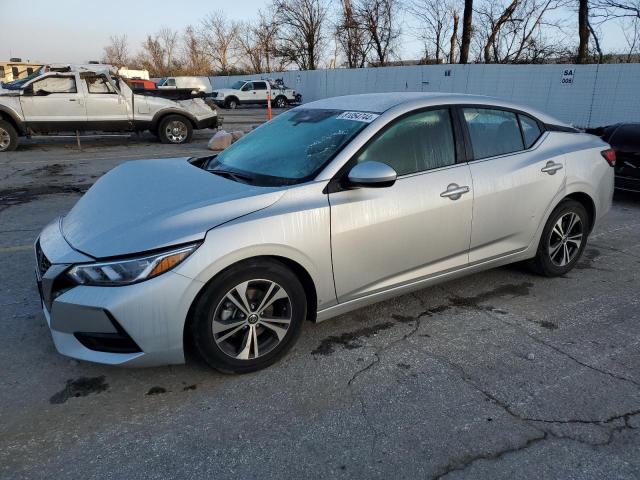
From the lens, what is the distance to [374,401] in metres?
2.77

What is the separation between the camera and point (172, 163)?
3967mm

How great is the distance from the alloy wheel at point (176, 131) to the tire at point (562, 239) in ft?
37.4

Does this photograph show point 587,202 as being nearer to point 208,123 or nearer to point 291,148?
point 291,148

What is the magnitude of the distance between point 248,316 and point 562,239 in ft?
9.95

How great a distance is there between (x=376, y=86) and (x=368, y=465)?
25831 millimetres

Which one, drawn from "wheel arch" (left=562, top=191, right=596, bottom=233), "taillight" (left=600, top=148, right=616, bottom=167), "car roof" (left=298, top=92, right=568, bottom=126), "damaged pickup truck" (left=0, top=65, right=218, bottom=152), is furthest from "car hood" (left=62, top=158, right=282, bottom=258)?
"damaged pickup truck" (left=0, top=65, right=218, bottom=152)

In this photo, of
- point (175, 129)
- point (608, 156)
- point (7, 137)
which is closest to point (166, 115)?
point (175, 129)

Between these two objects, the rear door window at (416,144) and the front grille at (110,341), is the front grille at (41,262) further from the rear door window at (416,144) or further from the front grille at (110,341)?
the rear door window at (416,144)

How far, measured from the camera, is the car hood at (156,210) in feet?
8.86

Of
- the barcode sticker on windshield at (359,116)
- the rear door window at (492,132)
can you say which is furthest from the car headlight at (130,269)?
the rear door window at (492,132)

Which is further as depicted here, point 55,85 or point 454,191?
point 55,85

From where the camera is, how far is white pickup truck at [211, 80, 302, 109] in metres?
31.2

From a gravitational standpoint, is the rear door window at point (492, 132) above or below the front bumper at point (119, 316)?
above

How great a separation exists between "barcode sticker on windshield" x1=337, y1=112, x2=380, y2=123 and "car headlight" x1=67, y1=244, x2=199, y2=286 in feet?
5.19
